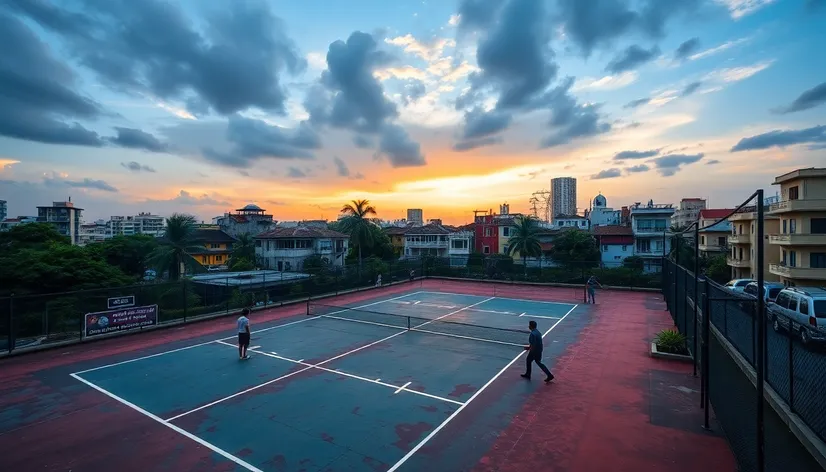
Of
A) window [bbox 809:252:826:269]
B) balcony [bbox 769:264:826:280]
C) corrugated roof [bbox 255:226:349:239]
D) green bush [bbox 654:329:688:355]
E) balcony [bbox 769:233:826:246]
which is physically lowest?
green bush [bbox 654:329:688:355]

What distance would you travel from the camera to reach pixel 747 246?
144ft

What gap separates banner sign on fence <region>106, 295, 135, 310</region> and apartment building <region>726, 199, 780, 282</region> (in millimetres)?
49332

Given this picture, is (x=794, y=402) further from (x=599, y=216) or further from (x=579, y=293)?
(x=599, y=216)

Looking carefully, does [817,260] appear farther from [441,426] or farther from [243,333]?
[243,333]

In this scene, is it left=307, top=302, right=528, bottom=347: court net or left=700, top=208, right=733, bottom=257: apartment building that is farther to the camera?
left=700, top=208, right=733, bottom=257: apartment building

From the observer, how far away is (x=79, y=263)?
29547 millimetres

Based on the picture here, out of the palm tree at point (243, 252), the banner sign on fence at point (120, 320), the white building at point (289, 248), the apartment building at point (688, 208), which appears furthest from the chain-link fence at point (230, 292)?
the apartment building at point (688, 208)

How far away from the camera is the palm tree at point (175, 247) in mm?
40750

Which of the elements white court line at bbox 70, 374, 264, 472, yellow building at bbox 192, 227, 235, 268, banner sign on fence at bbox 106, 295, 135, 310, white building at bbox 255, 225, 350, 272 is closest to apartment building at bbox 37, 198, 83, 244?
yellow building at bbox 192, 227, 235, 268

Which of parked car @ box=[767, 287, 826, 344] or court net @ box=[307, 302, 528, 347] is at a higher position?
parked car @ box=[767, 287, 826, 344]

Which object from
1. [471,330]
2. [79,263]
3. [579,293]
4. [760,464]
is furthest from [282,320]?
[579,293]

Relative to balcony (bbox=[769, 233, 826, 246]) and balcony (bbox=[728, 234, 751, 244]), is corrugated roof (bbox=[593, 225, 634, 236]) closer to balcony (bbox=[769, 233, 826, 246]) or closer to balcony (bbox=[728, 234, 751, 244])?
balcony (bbox=[728, 234, 751, 244])

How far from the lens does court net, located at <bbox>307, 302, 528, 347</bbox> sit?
18156 millimetres

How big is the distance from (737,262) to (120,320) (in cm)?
5475
